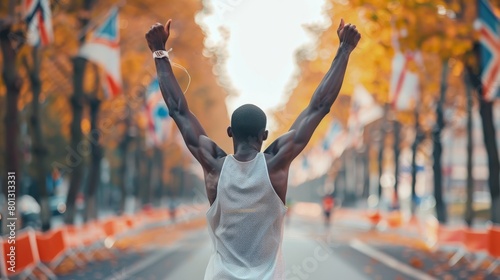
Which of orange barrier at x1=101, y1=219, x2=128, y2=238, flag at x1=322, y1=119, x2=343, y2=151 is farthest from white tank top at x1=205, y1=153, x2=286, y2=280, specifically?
flag at x1=322, y1=119, x2=343, y2=151

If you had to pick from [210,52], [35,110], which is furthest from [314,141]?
[35,110]

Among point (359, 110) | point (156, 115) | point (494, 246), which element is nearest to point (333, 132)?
point (359, 110)

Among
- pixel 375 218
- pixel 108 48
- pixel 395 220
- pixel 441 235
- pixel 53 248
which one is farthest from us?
pixel 375 218

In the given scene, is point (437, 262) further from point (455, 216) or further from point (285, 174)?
point (455, 216)

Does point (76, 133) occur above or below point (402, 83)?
below

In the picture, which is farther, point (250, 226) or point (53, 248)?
point (53, 248)

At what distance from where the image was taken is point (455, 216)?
247 ft

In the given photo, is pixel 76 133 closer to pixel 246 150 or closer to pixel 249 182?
pixel 246 150

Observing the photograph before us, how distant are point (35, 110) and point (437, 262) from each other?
35.8 feet

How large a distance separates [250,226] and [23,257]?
14.6 m

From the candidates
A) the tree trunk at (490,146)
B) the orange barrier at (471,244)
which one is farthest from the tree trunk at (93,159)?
the tree trunk at (490,146)

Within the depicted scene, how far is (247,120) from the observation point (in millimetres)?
5113

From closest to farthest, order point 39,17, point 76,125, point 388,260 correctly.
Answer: point 39,17 < point 388,260 < point 76,125

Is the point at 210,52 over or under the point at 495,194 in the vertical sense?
over
